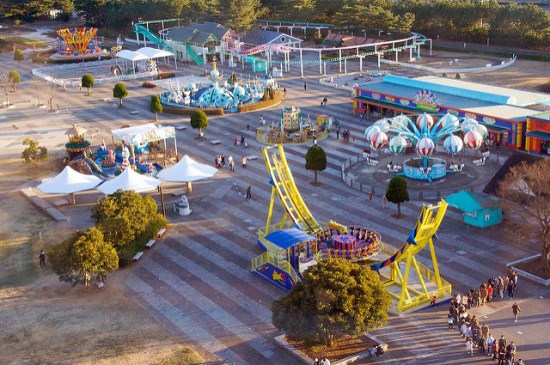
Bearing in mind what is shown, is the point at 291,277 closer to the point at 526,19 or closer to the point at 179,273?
the point at 179,273

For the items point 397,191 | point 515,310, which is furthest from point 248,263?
point 515,310

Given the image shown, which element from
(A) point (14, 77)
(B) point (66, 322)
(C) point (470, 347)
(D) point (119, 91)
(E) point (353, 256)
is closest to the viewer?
(C) point (470, 347)

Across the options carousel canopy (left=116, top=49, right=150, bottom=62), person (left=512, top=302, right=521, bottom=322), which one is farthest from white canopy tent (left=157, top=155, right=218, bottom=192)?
carousel canopy (left=116, top=49, right=150, bottom=62)

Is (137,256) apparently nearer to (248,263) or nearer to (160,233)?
(160,233)

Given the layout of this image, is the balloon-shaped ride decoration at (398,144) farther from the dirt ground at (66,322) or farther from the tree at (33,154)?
the tree at (33,154)

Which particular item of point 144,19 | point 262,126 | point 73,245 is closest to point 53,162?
point 262,126

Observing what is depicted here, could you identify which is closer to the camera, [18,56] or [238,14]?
[18,56]

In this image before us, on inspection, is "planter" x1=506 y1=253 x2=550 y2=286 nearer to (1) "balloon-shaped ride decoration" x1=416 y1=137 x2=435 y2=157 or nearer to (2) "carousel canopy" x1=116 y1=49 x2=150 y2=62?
(1) "balloon-shaped ride decoration" x1=416 y1=137 x2=435 y2=157

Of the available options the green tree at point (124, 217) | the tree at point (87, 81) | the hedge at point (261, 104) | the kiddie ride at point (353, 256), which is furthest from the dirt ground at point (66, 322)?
the tree at point (87, 81)
